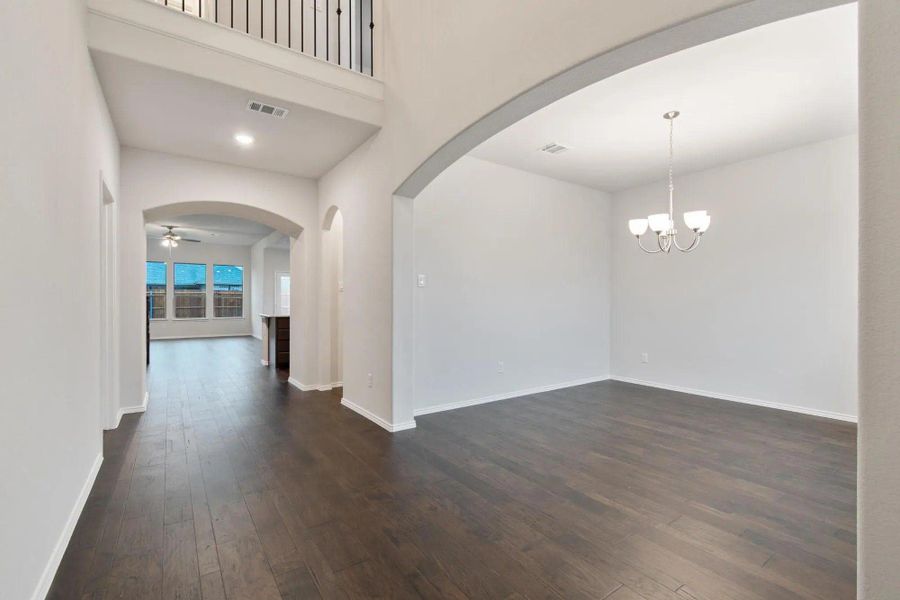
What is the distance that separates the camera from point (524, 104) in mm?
2465

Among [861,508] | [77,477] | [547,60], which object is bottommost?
[77,477]

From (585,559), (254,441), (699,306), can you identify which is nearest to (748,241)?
(699,306)

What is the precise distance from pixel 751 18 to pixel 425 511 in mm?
2725

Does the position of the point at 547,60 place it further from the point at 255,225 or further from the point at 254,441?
the point at 255,225

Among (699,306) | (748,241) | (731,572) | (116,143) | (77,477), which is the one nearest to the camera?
(731,572)

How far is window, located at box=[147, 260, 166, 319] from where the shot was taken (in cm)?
1152

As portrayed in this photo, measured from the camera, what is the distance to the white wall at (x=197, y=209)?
429 cm

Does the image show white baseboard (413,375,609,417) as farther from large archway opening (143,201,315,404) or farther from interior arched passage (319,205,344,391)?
large archway opening (143,201,315,404)

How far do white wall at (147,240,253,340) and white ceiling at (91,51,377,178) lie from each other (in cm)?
895

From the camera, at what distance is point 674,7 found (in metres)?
1.62

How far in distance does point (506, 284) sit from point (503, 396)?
136 cm

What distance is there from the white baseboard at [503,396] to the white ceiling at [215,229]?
6.56 metres

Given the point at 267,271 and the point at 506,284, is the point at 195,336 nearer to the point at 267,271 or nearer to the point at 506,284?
the point at 267,271

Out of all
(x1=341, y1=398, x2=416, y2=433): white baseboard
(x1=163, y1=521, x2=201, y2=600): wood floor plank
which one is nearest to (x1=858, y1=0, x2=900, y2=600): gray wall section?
(x1=163, y1=521, x2=201, y2=600): wood floor plank
